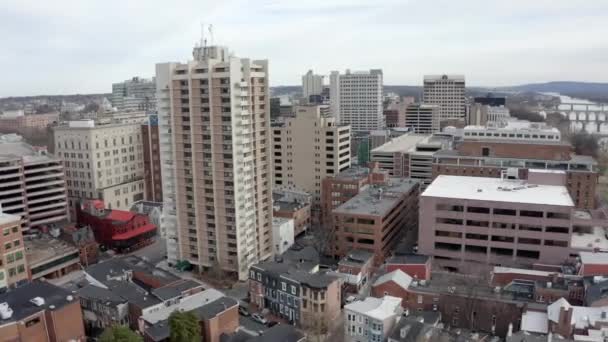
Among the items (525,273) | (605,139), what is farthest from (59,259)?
(605,139)

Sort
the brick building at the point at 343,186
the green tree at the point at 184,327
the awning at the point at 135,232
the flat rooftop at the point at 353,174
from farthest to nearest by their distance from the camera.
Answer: the flat rooftop at the point at 353,174 → the brick building at the point at 343,186 → the awning at the point at 135,232 → the green tree at the point at 184,327

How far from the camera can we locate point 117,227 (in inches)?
2122

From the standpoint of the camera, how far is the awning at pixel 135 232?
176 ft

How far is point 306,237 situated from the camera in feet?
192

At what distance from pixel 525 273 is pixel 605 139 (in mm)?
112643

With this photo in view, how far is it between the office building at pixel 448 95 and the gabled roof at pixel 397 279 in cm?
11275

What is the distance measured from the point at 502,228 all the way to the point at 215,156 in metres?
27.6

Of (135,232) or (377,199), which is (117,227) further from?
(377,199)

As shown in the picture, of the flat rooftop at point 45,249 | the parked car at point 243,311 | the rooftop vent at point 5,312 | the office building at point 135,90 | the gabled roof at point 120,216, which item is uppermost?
the office building at point 135,90

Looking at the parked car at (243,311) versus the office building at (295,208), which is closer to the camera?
the parked car at (243,311)

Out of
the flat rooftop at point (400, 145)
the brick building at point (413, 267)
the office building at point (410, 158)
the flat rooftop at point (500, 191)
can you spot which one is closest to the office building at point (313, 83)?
the flat rooftop at point (400, 145)

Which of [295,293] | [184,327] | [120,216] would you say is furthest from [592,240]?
[120,216]

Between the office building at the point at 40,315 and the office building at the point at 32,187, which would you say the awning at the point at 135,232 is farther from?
the office building at the point at 40,315

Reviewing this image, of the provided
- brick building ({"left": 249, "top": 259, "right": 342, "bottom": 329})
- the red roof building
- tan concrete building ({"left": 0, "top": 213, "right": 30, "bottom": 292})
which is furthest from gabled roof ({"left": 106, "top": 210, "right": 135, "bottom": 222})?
brick building ({"left": 249, "top": 259, "right": 342, "bottom": 329})
